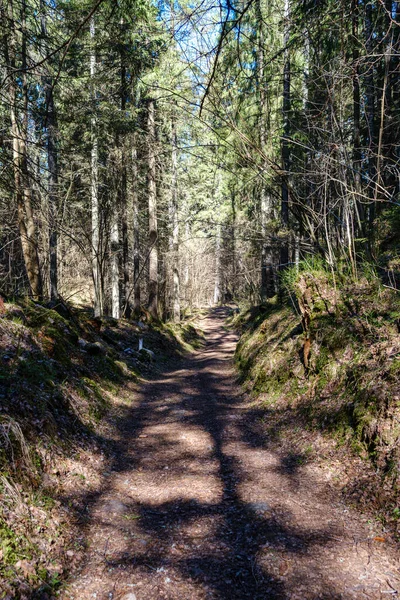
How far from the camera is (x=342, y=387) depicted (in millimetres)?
5152

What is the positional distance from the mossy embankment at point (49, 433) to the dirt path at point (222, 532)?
244 millimetres

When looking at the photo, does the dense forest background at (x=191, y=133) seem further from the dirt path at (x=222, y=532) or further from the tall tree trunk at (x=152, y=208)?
the dirt path at (x=222, y=532)

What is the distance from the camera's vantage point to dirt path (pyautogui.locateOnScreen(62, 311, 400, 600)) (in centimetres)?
278

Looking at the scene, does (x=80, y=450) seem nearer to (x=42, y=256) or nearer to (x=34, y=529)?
(x=34, y=529)

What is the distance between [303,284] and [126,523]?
4.94 meters

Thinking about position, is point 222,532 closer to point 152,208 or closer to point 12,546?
point 12,546

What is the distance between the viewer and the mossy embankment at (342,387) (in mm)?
3838

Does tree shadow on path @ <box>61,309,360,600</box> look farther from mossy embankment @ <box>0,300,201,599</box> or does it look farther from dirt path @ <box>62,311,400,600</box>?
mossy embankment @ <box>0,300,201,599</box>

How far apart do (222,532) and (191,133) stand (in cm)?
1806

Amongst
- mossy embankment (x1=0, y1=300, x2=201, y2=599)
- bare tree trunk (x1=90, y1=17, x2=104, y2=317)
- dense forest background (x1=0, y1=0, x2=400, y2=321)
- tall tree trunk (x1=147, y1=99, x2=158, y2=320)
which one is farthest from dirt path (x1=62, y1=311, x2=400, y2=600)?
tall tree trunk (x1=147, y1=99, x2=158, y2=320)

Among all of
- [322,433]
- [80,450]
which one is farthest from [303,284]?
[80,450]

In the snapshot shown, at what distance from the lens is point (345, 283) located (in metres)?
6.62

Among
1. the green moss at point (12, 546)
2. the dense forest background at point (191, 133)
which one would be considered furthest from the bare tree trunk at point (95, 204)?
the green moss at point (12, 546)

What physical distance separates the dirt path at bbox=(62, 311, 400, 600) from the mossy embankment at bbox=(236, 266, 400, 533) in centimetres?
34
